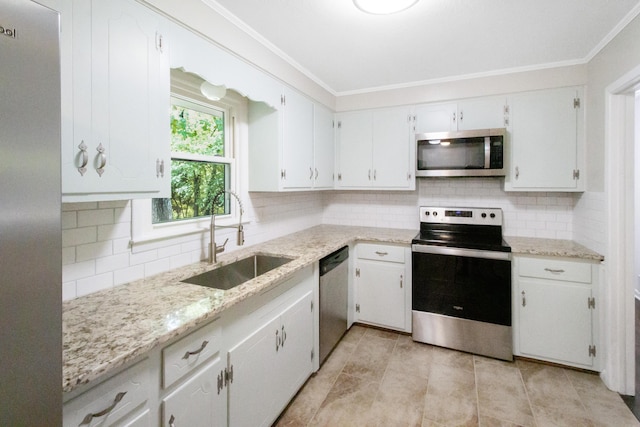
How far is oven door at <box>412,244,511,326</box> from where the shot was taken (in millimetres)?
2461

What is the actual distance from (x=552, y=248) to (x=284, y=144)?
7.42ft

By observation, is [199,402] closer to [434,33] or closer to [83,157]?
[83,157]

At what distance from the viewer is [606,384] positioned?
7.08 ft

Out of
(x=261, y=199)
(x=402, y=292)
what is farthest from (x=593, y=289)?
(x=261, y=199)

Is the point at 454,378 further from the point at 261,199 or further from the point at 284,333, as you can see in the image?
the point at 261,199

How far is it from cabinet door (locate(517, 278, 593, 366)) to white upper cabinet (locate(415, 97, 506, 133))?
140 centimetres

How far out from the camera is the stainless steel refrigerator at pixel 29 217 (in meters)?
0.56

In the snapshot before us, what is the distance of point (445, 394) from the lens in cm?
210

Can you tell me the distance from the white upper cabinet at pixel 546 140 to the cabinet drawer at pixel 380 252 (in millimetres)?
1117

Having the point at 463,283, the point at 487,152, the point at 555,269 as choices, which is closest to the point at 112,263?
the point at 463,283

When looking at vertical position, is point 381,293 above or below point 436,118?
below

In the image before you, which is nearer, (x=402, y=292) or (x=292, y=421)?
(x=292, y=421)

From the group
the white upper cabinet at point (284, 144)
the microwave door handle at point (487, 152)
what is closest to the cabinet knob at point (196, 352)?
the white upper cabinet at point (284, 144)

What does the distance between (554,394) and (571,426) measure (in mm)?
317
